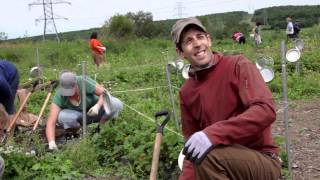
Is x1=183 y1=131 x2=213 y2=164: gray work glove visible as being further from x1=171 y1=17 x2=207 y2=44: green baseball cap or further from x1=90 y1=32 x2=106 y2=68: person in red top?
x1=90 y1=32 x2=106 y2=68: person in red top

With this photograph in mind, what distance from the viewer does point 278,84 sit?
9.76 meters

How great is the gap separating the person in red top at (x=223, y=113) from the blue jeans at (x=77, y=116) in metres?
3.03

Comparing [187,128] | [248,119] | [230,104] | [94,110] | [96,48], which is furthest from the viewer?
[96,48]

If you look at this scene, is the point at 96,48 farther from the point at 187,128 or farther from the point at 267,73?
the point at 187,128

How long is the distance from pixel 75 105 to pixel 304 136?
254 centimetres

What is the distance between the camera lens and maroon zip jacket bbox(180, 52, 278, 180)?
7.91 ft

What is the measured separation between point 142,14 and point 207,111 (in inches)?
1660

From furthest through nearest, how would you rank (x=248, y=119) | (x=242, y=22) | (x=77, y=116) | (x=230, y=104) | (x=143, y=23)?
(x=242, y=22) < (x=143, y=23) < (x=77, y=116) < (x=230, y=104) < (x=248, y=119)

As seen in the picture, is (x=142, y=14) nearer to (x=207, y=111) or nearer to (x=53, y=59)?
(x=53, y=59)

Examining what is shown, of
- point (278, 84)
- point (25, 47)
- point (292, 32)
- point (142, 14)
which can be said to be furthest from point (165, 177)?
point (142, 14)

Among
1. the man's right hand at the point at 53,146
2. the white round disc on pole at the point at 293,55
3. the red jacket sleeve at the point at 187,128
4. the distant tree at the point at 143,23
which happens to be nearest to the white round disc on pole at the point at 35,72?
the man's right hand at the point at 53,146

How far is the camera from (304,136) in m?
5.74

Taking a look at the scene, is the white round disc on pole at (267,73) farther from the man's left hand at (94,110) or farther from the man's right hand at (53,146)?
the man's right hand at (53,146)

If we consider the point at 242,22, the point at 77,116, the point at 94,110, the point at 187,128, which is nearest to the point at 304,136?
the point at 94,110
